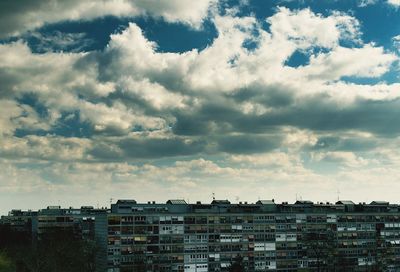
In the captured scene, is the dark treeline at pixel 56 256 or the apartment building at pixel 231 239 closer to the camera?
the dark treeline at pixel 56 256

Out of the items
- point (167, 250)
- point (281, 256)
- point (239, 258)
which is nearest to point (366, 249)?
point (281, 256)

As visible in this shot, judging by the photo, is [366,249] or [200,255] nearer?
[200,255]

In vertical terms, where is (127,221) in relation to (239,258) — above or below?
above

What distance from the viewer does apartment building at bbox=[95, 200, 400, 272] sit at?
6658 inches

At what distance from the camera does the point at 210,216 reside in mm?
180375

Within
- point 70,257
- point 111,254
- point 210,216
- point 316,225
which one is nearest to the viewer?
point 70,257

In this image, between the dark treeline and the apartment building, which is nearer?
the dark treeline

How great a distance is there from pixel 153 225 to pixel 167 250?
336 inches

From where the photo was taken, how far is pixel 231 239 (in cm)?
18162

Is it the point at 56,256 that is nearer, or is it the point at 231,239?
the point at 56,256

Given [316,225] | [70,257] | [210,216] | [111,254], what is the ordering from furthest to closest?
[316,225], [210,216], [111,254], [70,257]

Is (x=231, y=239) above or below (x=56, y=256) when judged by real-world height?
above

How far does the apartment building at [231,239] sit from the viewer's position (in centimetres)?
16912

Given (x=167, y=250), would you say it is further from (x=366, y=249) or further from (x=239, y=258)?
(x=366, y=249)
